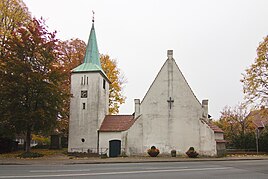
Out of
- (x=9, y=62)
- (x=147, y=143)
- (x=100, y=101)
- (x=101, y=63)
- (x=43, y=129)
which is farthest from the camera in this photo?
(x=101, y=63)

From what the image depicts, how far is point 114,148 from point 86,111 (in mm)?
5632

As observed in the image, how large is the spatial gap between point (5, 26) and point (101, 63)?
13238 millimetres

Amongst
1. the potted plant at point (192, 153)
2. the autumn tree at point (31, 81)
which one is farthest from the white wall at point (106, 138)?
the potted plant at point (192, 153)

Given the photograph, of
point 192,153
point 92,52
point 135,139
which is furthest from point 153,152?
point 92,52

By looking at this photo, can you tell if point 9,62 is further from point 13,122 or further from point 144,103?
point 144,103

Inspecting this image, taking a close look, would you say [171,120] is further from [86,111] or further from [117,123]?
[86,111]

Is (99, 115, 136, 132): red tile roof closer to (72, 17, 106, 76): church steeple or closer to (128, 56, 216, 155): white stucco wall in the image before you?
(128, 56, 216, 155): white stucco wall

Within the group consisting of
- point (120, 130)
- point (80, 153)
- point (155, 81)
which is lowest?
point (80, 153)

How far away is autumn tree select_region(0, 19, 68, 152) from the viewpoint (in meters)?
25.9

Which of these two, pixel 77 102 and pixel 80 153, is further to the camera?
pixel 77 102

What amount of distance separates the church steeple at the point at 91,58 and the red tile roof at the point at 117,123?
6015 millimetres

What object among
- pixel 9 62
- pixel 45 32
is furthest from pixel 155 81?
pixel 9 62

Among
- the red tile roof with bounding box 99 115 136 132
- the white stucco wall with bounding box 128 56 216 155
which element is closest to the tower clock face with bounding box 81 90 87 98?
the red tile roof with bounding box 99 115 136 132

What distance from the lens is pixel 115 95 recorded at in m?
39.6
